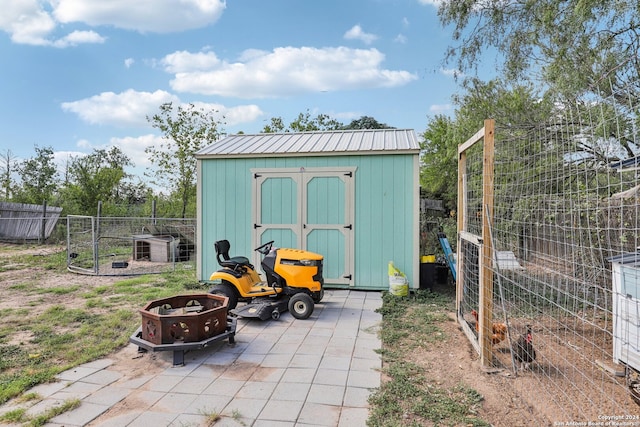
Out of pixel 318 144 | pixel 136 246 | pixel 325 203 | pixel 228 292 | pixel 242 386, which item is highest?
pixel 318 144

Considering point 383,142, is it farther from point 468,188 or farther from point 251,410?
point 251,410

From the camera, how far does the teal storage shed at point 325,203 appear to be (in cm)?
570

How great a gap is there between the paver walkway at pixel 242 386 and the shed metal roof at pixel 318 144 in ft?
9.77

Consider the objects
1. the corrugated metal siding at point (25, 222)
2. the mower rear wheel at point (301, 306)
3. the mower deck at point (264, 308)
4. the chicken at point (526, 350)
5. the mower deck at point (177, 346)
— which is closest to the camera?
the chicken at point (526, 350)

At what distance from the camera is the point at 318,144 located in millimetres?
6352

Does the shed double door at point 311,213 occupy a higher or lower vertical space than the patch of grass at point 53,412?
higher

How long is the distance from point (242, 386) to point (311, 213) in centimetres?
356

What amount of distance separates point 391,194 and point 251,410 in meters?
4.00

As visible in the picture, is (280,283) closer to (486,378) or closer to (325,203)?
(325,203)

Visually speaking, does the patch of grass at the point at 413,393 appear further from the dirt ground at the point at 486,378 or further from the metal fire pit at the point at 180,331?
the metal fire pit at the point at 180,331

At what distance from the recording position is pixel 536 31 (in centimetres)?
542

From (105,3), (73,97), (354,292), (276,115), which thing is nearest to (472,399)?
(354,292)

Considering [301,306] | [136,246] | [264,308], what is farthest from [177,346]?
[136,246]

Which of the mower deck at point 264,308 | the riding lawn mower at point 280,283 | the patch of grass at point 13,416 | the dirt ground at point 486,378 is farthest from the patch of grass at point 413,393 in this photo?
Answer: the patch of grass at point 13,416
